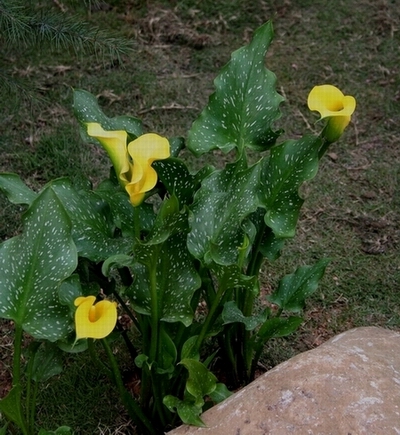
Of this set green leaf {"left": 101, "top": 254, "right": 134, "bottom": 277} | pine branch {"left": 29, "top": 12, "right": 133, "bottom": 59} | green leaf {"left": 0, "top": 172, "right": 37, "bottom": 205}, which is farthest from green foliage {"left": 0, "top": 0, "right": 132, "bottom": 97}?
green leaf {"left": 101, "top": 254, "right": 134, "bottom": 277}

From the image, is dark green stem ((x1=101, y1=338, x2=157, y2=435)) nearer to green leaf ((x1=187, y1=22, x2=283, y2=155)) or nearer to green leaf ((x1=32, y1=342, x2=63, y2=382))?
green leaf ((x1=32, y1=342, x2=63, y2=382))

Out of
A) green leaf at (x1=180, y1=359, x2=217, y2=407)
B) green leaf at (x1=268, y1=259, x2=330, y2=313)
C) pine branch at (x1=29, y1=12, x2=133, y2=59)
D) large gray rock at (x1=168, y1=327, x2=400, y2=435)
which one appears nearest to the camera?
large gray rock at (x1=168, y1=327, x2=400, y2=435)

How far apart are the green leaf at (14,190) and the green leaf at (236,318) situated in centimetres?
48

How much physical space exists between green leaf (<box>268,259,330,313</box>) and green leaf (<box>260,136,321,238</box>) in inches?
7.0

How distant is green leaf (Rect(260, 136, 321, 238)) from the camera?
59.9 inches

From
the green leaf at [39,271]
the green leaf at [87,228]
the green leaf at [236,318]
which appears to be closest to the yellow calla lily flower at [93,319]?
the green leaf at [39,271]

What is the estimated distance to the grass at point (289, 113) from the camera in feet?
6.93

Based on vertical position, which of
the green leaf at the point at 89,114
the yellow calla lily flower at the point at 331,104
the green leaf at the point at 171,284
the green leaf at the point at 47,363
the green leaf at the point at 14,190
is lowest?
the green leaf at the point at 47,363

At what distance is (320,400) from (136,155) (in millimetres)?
578

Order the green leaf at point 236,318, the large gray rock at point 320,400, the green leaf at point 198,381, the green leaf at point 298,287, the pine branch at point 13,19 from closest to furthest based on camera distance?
the large gray rock at point 320,400 → the green leaf at point 198,381 → the green leaf at point 236,318 → the green leaf at point 298,287 → the pine branch at point 13,19

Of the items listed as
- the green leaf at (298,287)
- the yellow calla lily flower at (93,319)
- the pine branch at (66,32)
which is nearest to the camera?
the yellow calla lily flower at (93,319)

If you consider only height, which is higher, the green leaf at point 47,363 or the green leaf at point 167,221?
the green leaf at point 167,221

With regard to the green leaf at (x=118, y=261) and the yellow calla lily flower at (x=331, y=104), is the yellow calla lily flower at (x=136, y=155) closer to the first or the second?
the green leaf at (x=118, y=261)

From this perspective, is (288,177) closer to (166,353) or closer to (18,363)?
(166,353)
